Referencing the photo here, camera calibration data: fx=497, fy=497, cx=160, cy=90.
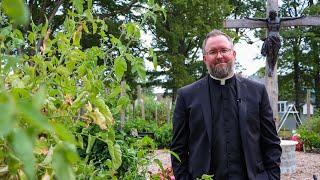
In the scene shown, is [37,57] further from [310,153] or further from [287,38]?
[287,38]

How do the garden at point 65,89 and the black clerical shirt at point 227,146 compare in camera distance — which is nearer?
the garden at point 65,89

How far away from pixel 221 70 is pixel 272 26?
6.14m

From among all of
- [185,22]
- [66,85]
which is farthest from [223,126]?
[185,22]

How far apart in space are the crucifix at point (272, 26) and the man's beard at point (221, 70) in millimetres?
5905

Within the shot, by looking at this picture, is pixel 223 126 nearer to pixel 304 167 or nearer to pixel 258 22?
pixel 258 22

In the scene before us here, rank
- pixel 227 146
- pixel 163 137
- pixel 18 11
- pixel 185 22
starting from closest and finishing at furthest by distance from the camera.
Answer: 1. pixel 18 11
2. pixel 227 146
3. pixel 163 137
4. pixel 185 22

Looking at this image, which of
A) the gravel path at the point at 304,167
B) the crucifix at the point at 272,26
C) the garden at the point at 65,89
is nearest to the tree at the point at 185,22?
the gravel path at the point at 304,167

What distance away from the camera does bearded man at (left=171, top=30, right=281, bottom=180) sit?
2613 millimetres

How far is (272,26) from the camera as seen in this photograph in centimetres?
852

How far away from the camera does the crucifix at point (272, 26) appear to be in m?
8.52

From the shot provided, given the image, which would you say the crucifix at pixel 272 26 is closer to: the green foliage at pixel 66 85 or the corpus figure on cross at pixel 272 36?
the corpus figure on cross at pixel 272 36

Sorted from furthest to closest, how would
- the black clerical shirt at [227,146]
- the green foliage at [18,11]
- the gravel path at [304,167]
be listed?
the gravel path at [304,167], the black clerical shirt at [227,146], the green foliage at [18,11]

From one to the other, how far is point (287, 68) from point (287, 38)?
2.53 metres

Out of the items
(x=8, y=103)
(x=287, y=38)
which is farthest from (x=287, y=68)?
(x=8, y=103)
